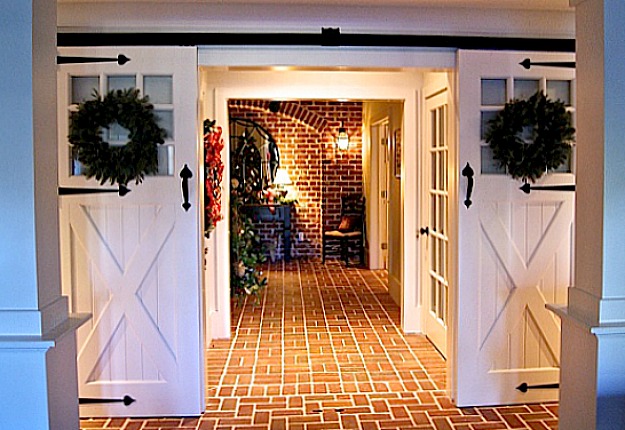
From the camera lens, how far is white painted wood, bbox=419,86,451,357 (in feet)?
16.0

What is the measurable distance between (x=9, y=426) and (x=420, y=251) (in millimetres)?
3943

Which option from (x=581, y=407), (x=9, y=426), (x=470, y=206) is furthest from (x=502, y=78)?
(x=9, y=426)

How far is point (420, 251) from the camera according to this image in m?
5.57

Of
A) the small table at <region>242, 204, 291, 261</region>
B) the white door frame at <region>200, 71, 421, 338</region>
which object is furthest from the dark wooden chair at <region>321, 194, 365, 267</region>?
the white door frame at <region>200, 71, 421, 338</region>

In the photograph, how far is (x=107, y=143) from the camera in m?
3.56

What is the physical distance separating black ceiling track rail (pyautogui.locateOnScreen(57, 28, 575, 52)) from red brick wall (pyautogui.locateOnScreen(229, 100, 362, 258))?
6.28 m

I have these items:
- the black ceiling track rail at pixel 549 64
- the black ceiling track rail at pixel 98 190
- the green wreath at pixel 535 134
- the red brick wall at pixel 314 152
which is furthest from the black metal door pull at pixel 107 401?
the red brick wall at pixel 314 152

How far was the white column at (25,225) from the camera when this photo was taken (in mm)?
2217

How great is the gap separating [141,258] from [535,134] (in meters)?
2.51

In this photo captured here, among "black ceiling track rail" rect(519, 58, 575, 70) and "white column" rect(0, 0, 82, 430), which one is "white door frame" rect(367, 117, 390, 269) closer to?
"black ceiling track rail" rect(519, 58, 575, 70)

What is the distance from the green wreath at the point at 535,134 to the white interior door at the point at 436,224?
3.57 ft

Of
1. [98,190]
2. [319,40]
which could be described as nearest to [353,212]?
[319,40]

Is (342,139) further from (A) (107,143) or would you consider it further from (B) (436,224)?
(A) (107,143)

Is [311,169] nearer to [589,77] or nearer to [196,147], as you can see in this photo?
[196,147]
